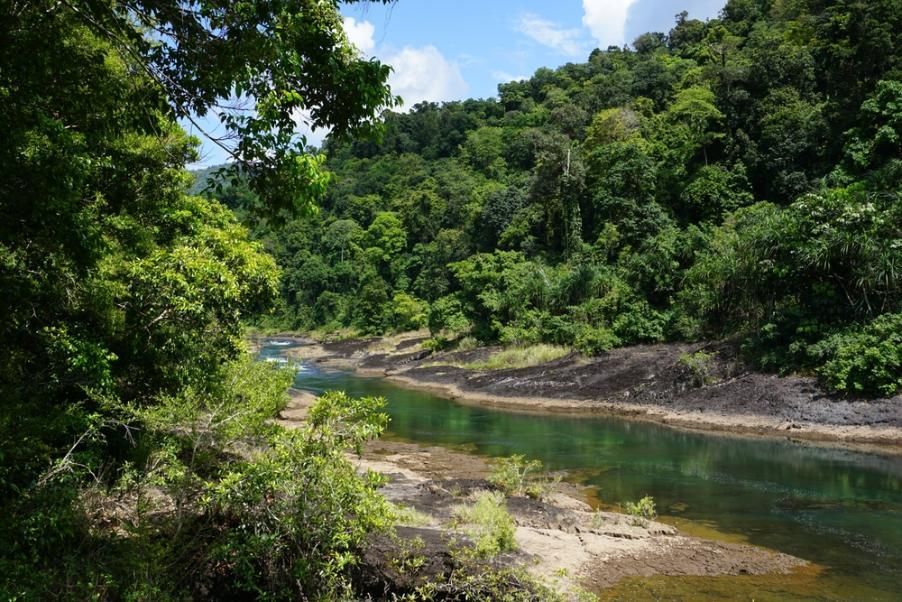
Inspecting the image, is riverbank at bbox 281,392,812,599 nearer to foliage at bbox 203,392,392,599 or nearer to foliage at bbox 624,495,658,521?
foliage at bbox 624,495,658,521

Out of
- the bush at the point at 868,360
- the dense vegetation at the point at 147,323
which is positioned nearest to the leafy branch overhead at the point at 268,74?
the dense vegetation at the point at 147,323

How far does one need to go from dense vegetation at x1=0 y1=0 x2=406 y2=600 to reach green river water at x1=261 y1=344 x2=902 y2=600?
654cm

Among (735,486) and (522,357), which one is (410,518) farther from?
(522,357)

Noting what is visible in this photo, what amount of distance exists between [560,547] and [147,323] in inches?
359

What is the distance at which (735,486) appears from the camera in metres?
20.7

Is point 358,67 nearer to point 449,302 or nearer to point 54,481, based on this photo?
point 54,481

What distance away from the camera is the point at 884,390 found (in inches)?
1089

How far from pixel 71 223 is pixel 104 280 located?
3085 millimetres

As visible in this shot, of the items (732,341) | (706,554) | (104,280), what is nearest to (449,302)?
(732,341)

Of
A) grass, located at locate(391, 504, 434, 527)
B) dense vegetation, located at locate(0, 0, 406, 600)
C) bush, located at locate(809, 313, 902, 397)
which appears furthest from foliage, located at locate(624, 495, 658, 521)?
bush, located at locate(809, 313, 902, 397)

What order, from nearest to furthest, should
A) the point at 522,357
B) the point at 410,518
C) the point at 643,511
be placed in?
1. the point at 410,518
2. the point at 643,511
3. the point at 522,357

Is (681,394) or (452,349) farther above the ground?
(452,349)

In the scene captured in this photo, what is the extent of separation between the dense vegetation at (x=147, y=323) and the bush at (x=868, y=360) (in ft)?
86.9

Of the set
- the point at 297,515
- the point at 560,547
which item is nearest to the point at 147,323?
the point at 297,515
